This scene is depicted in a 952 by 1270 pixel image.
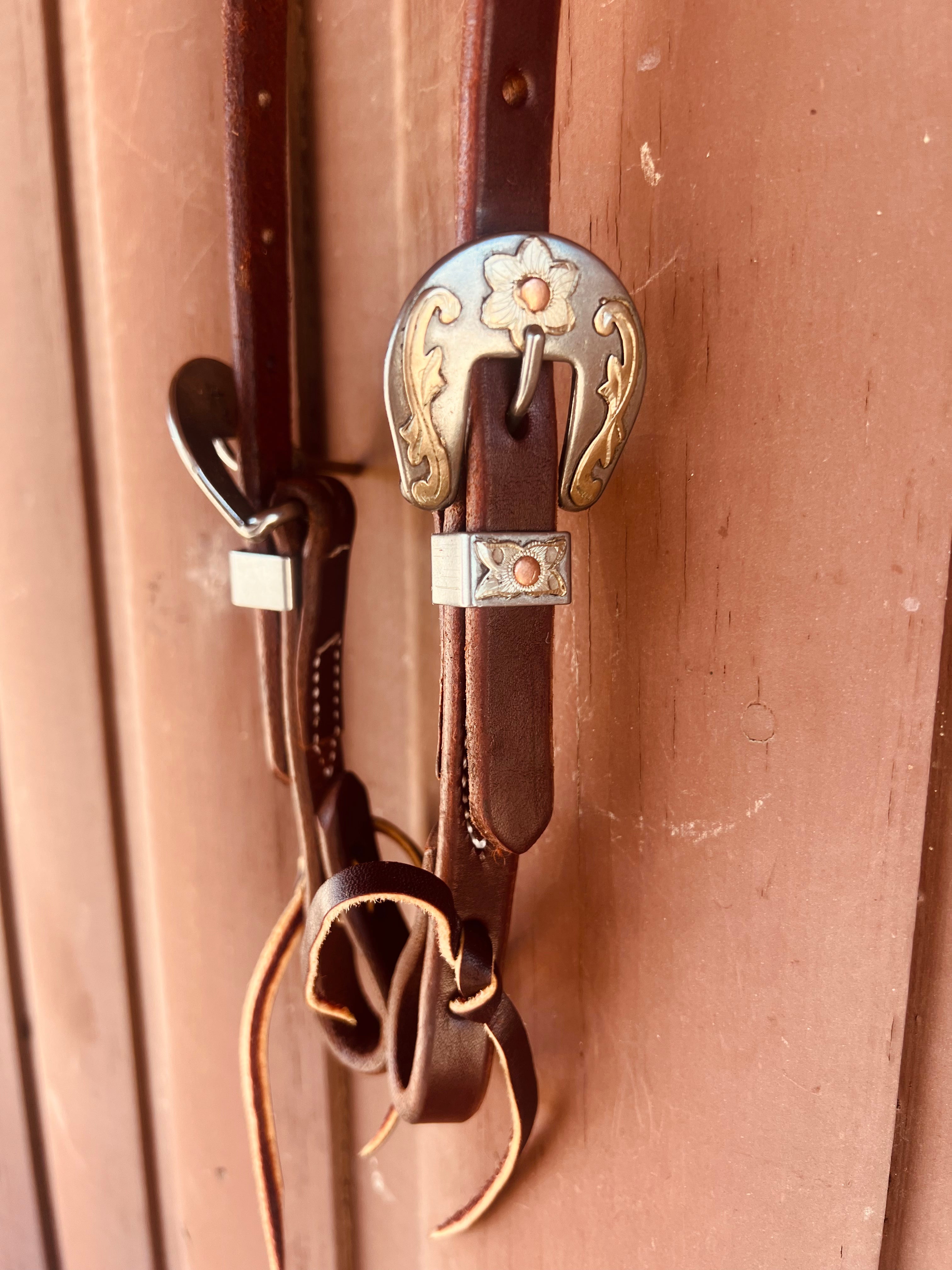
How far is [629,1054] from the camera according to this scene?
0.39 metres

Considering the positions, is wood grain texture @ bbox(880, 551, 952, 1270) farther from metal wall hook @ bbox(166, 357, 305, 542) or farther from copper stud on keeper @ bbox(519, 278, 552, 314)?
metal wall hook @ bbox(166, 357, 305, 542)

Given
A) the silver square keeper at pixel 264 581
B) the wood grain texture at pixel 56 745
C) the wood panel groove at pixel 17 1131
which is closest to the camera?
the silver square keeper at pixel 264 581

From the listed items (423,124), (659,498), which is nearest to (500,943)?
(659,498)

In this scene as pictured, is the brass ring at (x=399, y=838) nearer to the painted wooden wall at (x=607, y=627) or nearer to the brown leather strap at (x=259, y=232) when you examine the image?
the painted wooden wall at (x=607, y=627)

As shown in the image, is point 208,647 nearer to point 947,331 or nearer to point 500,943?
point 500,943

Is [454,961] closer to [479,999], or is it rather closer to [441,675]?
[479,999]

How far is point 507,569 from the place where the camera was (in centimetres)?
30

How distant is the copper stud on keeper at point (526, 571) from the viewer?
30 centimetres

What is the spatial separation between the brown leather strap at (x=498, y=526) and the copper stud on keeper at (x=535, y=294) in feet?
0.07

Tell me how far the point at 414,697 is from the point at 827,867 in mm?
227

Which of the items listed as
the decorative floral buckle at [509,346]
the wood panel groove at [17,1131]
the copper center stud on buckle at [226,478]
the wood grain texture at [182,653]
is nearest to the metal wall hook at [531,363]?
the decorative floral buckle at [509,346]

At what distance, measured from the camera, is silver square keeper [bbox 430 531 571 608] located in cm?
30

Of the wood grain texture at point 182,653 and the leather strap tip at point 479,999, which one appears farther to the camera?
the wood grain texture at point 182,653

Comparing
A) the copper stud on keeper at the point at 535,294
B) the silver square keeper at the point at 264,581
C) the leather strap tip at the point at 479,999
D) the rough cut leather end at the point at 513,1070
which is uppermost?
the copper stud on keeper at the point at 535,294
